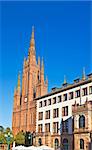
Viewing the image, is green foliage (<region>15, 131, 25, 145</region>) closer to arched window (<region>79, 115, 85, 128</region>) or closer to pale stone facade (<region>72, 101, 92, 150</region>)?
pale stone facade (<region>72, 101, 92, 150</region>)

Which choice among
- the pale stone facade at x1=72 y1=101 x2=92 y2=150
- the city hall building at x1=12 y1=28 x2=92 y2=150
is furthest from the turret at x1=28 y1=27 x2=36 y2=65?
the pale stone facade at x1=72 y1=101 x2=92 y2=150

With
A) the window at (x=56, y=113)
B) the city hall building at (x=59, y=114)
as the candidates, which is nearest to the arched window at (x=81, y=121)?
the city hall building at (x=59, y=114)

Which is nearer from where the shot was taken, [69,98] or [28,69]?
[69,98]

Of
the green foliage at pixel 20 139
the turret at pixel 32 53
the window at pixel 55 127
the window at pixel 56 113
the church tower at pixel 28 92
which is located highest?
the turret at pixel 32 53

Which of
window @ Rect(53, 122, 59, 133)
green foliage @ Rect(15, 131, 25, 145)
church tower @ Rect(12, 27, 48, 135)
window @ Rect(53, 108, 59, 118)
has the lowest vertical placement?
green foliage @ Rect(15, 131, 25, 145)

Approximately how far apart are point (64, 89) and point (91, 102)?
41.1 ft

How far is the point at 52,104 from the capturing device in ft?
235

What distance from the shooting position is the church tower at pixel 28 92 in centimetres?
9339

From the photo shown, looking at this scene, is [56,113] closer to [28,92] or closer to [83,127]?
[83,127]

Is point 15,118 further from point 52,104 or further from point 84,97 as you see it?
point 84,97

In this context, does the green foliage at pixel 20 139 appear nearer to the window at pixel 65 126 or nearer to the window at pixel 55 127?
the window at pixel 55 127

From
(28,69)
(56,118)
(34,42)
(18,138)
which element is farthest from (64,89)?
(34,42)

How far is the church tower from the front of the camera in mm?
93387

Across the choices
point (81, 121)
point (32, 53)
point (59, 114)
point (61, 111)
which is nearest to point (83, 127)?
point (81, 121)
